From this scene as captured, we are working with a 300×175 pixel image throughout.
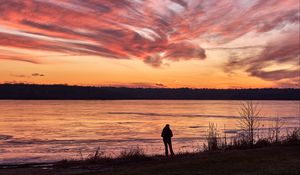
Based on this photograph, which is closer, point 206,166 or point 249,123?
point 206,166

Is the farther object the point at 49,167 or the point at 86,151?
the point at 86,151

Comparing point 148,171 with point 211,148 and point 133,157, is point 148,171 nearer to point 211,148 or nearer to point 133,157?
point 133,157

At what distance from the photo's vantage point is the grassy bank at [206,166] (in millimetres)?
17906

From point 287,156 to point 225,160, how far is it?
3.01 meters

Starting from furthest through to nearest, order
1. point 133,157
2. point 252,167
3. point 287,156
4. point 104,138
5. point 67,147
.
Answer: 1. point 104,138
2. point 67,147
3. point 133,157
4. point 287,156
5. point 252,167

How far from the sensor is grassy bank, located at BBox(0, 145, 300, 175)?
1791 cm

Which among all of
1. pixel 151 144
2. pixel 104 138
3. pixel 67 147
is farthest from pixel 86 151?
pixel 104 138

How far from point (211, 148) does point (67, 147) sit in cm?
1738

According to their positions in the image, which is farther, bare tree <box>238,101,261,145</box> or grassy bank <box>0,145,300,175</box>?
bare tree <box>238,101,261,145</box>

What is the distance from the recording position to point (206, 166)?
64.3 ft

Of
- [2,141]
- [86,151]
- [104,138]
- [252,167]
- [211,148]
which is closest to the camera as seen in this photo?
[252,167]

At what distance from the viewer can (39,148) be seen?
41.1 m

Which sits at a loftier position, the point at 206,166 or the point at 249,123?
the point at 249,123

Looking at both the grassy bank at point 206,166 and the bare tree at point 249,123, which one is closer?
the grassy bank at point 206,166
